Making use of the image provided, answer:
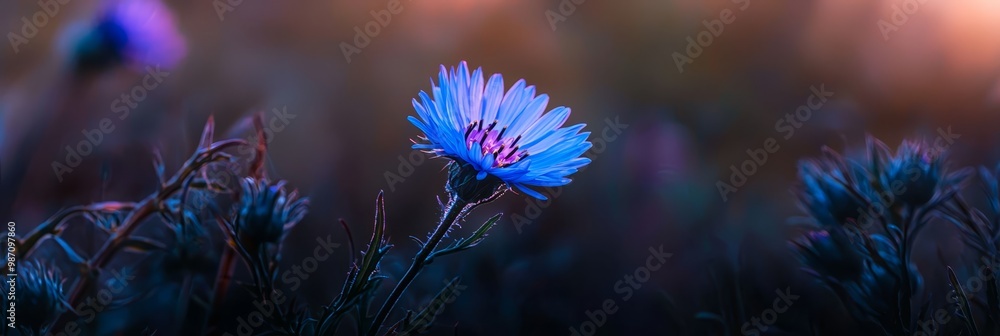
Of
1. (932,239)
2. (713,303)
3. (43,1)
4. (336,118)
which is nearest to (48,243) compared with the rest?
(43,1)

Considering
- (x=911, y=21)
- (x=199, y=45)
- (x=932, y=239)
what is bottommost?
(x=932, y=239)

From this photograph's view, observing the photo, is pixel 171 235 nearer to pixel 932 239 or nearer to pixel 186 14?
pixel 186 14
